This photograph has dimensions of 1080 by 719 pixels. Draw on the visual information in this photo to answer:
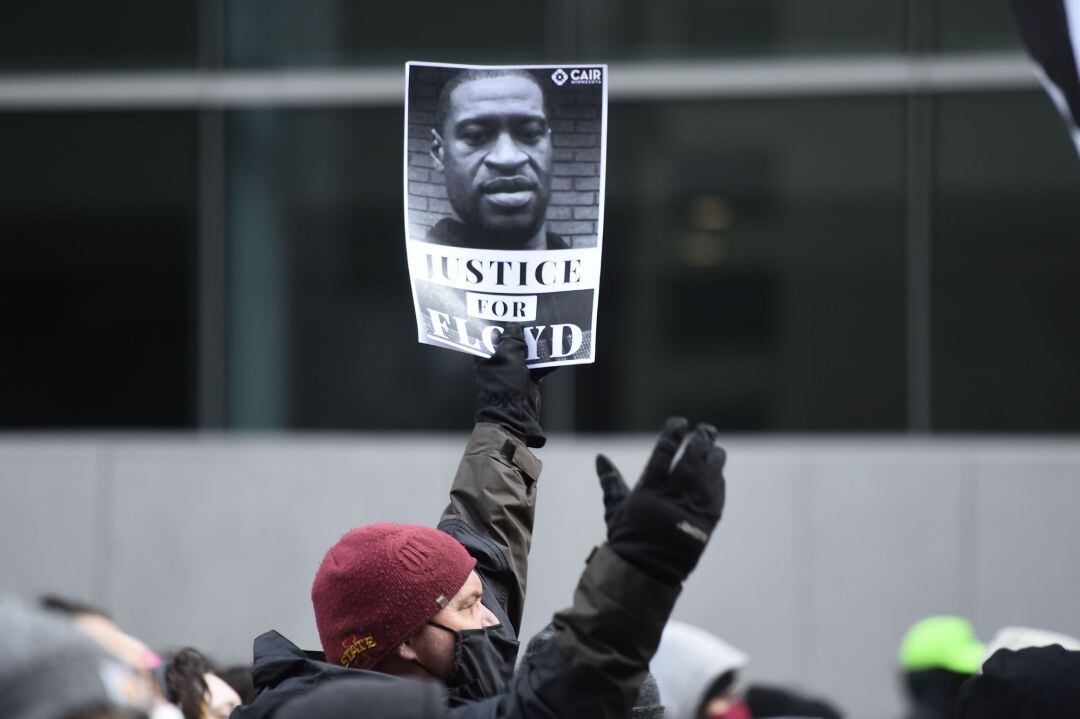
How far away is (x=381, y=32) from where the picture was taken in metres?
8.02

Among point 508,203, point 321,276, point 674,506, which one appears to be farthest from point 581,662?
point 321,276

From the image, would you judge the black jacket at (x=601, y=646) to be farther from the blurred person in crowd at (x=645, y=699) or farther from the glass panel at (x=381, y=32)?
the glass panel at (x=381, y=32)

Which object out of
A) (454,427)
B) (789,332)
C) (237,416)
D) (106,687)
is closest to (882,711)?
(789,332)

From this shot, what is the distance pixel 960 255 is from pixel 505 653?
5.85 m

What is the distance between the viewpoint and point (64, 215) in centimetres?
811

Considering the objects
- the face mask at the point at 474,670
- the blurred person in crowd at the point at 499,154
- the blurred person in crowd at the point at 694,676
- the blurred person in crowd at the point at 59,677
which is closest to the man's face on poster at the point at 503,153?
the blurred person in crowd at the point at 499,154

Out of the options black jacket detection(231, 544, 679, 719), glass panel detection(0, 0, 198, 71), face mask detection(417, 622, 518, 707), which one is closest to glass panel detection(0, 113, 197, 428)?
glass panel detection(0, 0, 198, 71)

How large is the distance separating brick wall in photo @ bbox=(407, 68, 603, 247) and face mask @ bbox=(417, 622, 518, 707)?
95 centimetres

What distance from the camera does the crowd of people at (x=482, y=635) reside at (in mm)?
1433

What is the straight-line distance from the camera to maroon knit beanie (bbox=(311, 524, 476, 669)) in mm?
2418

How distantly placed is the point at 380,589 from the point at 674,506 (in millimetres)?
727

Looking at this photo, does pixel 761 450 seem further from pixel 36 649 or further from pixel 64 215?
pixel 36 649

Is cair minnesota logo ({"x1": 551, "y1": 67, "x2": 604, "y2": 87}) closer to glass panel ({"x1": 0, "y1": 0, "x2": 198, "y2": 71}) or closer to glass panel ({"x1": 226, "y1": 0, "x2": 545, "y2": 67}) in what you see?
glass panel ({"x1": 226, "y1": 0, "x2": 545, "y2": 67})

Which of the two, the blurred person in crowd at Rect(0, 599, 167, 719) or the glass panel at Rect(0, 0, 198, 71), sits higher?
the glass panel at Rect(0, 0, 198, 71)
